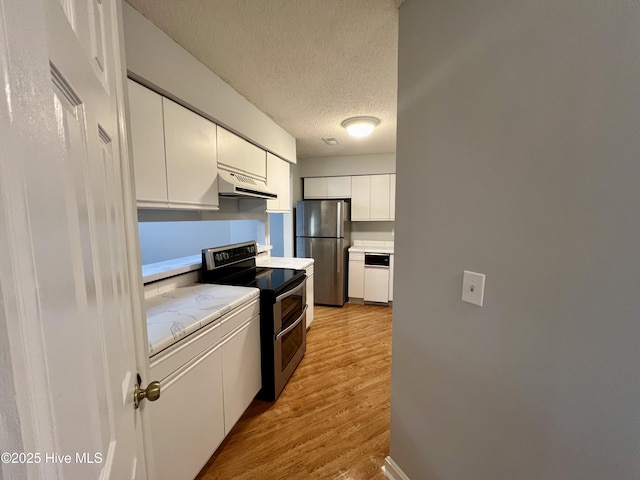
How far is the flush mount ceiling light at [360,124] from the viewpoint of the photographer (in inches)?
101

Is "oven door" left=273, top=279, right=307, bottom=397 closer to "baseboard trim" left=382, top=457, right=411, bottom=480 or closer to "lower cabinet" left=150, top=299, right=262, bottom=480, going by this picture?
"lower cabinet" left=150, top=299, right=262, bottom=480

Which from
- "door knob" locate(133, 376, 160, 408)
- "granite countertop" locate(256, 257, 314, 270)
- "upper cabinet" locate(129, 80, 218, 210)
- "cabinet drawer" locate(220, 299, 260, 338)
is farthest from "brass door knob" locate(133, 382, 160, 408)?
"granite countertop" locate(256, 257, 314, 270)

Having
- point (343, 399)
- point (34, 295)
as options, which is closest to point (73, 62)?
point (34, 295)

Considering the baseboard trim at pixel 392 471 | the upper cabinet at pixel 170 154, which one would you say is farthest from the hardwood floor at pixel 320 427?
the upper cabinet at pixel 170 154

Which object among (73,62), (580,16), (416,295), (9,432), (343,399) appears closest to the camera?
(9,432)

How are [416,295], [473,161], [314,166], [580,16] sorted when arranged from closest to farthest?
1. [580,16]
2. [473,161]
3. [416,295]
4. [314,166]

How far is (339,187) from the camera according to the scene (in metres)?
4.16

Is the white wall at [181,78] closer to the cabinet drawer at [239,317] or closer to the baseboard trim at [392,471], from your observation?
the cabinet drawer at [239,317]

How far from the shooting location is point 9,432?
0.21 m

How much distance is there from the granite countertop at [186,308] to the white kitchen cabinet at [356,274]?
237 centimetres

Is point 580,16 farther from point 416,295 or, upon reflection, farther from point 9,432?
point 9,432

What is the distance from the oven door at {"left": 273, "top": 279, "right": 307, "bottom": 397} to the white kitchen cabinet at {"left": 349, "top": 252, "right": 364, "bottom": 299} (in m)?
1.68

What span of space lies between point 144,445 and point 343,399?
5.09 feet

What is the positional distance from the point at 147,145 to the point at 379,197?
129 inches
